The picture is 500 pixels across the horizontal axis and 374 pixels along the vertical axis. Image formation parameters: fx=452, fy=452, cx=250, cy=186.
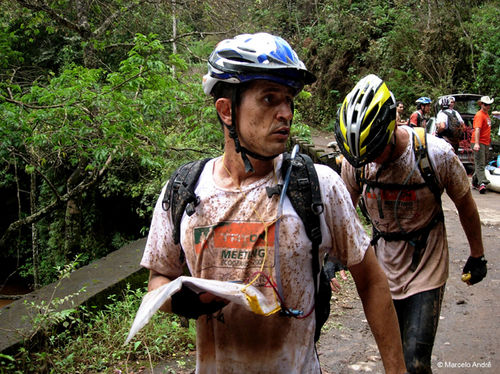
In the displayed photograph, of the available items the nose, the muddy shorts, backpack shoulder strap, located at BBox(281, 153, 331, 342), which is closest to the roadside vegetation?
the muddy shorts

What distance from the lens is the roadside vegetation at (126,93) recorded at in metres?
5.89

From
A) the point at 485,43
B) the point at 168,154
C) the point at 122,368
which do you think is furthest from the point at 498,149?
the point at 122,368

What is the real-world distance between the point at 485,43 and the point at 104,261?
18.8 metres

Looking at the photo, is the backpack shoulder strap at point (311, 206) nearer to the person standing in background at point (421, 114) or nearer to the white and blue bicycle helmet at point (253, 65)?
the white and blue bicycle helmet at point (253, 65)

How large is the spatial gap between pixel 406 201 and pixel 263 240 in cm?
173

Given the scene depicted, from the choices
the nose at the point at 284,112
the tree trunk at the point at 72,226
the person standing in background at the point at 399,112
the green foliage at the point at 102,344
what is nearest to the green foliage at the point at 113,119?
the tree trunk at the point at 72,226

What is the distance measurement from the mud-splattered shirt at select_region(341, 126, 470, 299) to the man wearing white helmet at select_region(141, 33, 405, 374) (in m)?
1.43

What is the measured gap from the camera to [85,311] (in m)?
5.00

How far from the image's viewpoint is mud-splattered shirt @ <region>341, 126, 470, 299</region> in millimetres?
3062

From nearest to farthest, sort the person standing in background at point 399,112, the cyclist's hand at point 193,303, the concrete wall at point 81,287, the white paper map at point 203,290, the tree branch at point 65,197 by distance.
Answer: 1. the white paper map at point 203,290
2. the cyclist's hand at point 193,303
3. the person standing in background at point 399,112
4. the concrete wall at point 81,287
5. the tree branch at point 65,197

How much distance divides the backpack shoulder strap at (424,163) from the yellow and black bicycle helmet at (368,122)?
0.73 ft

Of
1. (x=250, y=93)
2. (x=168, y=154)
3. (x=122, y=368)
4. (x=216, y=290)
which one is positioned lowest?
(x=122, y=368)

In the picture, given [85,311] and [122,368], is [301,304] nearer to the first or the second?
[122,368]

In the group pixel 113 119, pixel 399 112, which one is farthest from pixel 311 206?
pixel 399 112
